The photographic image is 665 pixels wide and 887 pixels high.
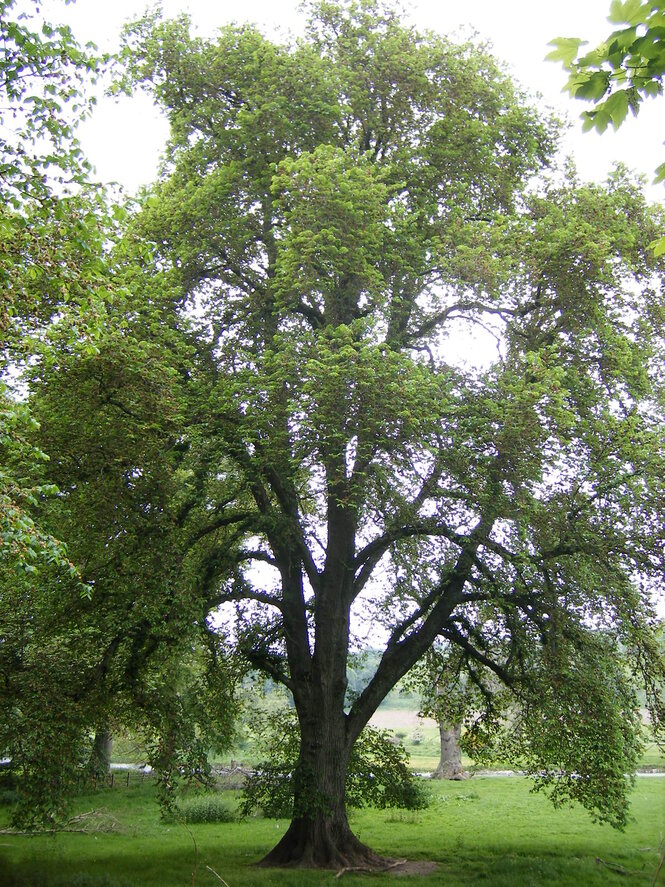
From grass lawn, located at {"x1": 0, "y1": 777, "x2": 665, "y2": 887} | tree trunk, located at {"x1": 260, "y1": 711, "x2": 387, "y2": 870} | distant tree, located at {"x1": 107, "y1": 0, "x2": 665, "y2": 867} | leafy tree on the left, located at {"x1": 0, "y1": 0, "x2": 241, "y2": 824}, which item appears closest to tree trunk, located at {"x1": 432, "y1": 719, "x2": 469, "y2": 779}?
grass lawn, located at {"x1": 0, "y1": 777, "x2": 665, "y2": 887}

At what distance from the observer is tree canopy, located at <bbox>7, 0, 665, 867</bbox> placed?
44.5 feet

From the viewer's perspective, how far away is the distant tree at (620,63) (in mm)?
3631

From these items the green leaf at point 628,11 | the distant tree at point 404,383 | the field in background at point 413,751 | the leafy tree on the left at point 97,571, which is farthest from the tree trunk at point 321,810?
the green leaf at point 628,11

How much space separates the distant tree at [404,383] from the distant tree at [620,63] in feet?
28.5

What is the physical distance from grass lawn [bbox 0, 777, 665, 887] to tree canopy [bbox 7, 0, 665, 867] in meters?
1.82

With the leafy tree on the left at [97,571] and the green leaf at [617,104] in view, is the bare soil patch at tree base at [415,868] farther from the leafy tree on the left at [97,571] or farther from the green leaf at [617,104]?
the green leaf at [617,104]

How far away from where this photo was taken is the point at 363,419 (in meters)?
13.6

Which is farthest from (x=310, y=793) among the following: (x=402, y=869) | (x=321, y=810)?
(x=402, y=869)

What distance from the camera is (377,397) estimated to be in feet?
43.6

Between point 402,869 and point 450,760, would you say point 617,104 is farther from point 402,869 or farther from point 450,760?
point 450,760

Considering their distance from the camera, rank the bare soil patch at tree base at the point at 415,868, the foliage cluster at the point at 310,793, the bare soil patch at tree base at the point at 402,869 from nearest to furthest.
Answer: the bare soil patch at tree base at the point at 402,869
the bare soil patch at tree base at the point at 415,868
the foliage cluster at the point at 310,793

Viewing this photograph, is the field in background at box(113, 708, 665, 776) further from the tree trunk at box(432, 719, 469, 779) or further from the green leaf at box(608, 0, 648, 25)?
the green leaf at box(608, 0, 648, 25)

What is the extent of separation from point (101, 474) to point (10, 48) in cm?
687

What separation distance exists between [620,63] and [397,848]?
63.0 ft
